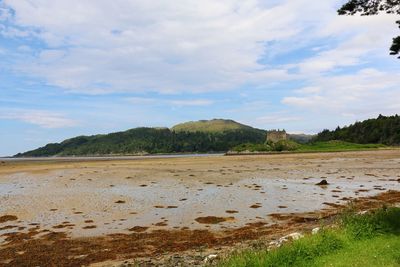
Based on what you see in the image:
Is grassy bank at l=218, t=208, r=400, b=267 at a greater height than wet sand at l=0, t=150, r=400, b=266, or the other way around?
grassy bank at l=218, t=208, r=400, b=267

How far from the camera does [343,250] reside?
11500mm

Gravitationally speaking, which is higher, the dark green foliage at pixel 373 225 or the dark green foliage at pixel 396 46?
the dark green foliage at pixel 396 46

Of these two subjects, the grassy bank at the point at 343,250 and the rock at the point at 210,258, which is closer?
the grassy bank at the point at 343,250

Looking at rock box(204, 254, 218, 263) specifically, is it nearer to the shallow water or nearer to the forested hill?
the shallow water

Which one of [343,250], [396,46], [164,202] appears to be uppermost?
[396,46]

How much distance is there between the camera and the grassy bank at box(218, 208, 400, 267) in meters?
10.6

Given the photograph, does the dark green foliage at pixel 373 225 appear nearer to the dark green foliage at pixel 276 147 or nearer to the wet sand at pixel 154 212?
the wet sand at pixel 154 212

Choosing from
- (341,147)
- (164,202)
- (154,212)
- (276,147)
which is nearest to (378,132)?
(341,147)

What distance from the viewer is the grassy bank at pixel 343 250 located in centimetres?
1055

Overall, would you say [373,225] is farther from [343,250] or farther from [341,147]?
[341,147]

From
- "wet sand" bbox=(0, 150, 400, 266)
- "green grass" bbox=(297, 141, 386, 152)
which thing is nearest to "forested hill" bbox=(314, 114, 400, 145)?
"green grass" bbox=(297, 141, 386, 152)

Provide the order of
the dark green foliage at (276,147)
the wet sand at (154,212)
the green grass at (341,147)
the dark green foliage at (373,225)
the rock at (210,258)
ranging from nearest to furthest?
the dark green foliage at (373,225)
the rock at (210,258)
the wet sand at (154,212)
the green grass at (341,147)
the dark green foliage at (276,147)

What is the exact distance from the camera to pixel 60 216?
80.0ft

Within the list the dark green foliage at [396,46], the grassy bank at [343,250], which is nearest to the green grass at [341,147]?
the dark green foliage at [396,46]
